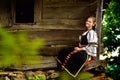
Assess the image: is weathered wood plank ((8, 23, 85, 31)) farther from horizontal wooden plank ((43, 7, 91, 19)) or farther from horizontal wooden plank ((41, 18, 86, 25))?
horizontal wooden plank ((43, 7, 91, 19))

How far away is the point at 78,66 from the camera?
7715mm

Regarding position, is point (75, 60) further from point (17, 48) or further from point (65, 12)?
point (17, 48)

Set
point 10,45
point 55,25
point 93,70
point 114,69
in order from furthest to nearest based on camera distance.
Answer: point 114,69 → point 93,70 → point 55,25 → point 10,45

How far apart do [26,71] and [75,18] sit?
1666 millimetres

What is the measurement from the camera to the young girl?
24.3 feet

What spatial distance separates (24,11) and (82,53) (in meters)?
1.62

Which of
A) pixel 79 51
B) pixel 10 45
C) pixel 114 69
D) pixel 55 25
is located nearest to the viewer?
pixel 10 45

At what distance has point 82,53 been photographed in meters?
7.59

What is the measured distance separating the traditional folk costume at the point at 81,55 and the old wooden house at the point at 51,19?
1.57 feet

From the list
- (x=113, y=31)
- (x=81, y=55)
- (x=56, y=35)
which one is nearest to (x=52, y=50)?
(x=56, y=35)

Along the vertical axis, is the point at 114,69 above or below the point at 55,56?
below

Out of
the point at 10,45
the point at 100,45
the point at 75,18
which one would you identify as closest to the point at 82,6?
the point at 75,18

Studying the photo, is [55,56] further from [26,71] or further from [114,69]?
Result: [114,69]

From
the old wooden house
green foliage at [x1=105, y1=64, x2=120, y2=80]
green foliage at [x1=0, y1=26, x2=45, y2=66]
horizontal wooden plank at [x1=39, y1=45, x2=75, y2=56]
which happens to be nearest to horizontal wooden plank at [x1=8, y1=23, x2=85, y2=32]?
the old wooden house
